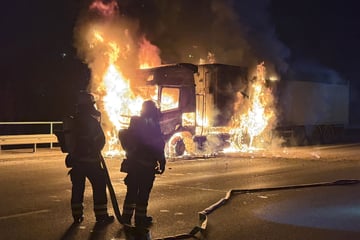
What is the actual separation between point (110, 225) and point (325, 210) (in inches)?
143

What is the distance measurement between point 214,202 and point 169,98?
8.72m

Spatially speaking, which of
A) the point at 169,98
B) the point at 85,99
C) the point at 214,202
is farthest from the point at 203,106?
the point at 85,99

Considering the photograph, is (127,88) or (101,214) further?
(127,88)

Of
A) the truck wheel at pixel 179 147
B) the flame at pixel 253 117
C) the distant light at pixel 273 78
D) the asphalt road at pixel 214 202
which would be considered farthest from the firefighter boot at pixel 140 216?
the distant light at pixel 273 78

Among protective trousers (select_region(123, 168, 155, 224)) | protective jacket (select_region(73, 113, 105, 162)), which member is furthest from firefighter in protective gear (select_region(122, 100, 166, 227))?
protective jacket (select_region(73, 113, 105, 162))

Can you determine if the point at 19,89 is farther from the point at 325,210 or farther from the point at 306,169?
the point at 325,210

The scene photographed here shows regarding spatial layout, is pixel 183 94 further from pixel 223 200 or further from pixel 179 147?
pixel 223 200

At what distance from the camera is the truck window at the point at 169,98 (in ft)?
56.7

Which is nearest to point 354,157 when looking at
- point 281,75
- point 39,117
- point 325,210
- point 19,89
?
point 281,75

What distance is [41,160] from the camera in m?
16.7

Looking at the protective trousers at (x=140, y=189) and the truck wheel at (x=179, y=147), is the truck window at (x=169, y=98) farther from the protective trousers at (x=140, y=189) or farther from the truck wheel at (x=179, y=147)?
the protective trousers at (x=140, y=189)

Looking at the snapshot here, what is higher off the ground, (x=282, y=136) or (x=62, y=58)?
(x=62, y=58)

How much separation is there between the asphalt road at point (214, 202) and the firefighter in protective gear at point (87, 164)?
26 cm

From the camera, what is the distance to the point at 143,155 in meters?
6.87
